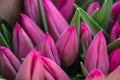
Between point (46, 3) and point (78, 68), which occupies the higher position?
point (46, 3)

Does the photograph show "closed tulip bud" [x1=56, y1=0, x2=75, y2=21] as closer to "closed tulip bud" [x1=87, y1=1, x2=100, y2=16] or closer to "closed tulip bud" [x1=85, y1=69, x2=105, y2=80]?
"closed tulip bud" [x1=87, y1=1, x2=100, y2=16]

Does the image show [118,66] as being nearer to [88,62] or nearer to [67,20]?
[88,62]

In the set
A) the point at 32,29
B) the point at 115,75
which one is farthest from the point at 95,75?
the point at 32,29

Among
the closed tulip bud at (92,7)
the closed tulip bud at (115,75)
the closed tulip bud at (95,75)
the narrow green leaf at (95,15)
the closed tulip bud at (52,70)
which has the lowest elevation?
the closed tulip bud at (115,75)

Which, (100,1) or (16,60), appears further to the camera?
(100,1)

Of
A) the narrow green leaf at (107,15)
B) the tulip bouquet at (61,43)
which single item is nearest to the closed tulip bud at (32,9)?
the tulip bouquet at (61,43)

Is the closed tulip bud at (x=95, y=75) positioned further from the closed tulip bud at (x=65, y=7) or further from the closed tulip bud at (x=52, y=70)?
the closed tulip bud at (x=65, y=7)

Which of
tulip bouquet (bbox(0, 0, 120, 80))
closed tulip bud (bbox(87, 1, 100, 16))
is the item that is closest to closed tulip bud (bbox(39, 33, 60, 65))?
tulip bouquet (bbox(0, 0, 120, 80))

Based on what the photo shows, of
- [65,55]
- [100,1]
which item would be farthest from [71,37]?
Result: [100,1]
